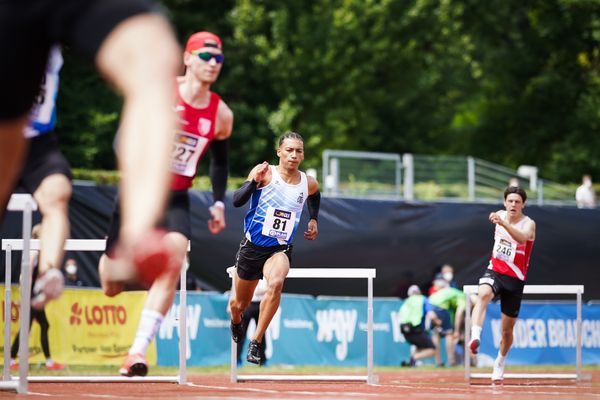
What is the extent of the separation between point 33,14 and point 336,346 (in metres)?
16.2

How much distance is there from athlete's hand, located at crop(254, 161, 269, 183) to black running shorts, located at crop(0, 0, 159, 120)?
677 centimetres

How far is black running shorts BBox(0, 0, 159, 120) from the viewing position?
13.6ft

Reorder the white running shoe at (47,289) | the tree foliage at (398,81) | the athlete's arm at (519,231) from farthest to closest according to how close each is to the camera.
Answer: the tree foliage at (398,81) < the athlete's arm at (519,231) < the white running shoe at (47,289)

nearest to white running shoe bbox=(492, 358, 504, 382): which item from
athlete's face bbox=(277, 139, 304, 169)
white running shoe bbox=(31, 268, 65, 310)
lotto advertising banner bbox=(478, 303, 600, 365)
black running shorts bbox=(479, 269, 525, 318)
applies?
black running shorts bbox=(479, 269, 525, 318)

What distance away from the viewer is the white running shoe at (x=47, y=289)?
5.80 meters

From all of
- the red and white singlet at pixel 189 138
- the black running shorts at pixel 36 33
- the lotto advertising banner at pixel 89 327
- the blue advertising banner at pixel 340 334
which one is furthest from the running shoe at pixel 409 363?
the black running shorts at pixel 36 33

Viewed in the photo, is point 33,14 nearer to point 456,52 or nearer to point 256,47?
point 256,47

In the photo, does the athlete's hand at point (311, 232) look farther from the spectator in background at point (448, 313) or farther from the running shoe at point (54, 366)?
the spectator in background at point (448, 313)

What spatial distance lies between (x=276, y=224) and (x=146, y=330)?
481 centimetres

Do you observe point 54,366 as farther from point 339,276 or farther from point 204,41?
point 204,41

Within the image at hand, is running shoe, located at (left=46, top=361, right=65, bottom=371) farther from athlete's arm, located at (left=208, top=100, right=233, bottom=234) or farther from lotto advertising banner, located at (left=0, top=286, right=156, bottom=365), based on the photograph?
athlete's arm, located at (left=208, top=100, right=233, bottom=234)

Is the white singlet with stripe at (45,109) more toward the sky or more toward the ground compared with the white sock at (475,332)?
more toward the sky

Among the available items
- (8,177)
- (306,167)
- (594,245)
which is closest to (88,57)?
(8,177)

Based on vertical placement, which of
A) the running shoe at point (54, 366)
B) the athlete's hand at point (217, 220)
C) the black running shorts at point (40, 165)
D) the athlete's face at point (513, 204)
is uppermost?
the athlete's face at point (513, 204)
